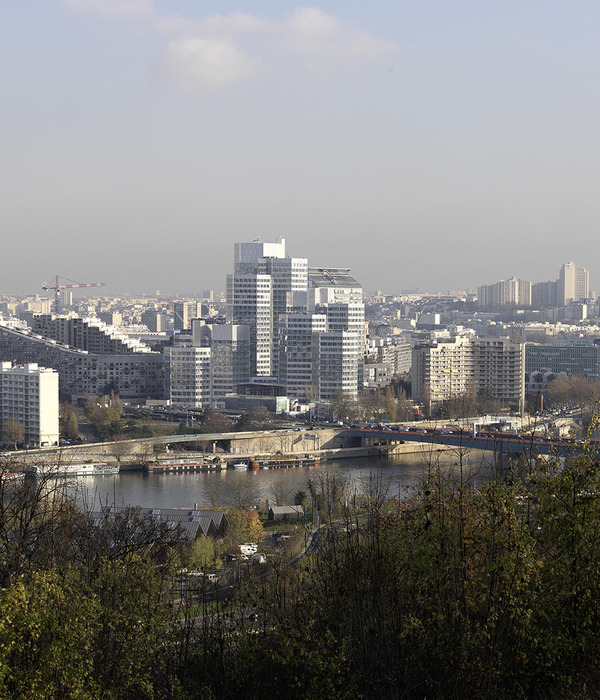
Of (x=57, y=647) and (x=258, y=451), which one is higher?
(x=57, y=647)

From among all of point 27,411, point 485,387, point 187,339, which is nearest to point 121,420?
point 27,411

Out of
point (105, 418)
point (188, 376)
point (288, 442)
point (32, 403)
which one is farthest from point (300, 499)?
point (188, 376)

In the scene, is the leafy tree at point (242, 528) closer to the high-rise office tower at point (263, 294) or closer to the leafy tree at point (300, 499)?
the leafy tree at point (300, 499)

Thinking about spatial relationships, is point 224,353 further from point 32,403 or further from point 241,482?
point 241,482

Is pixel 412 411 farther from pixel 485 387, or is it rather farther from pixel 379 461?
pixel 379 461

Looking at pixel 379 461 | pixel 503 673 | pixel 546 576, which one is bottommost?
pixel 379 461

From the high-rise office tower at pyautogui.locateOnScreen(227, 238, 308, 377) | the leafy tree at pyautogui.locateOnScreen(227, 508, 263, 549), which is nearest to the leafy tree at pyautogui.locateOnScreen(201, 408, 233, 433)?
the high-rise office tower at pyautogui.locateOnScreen(227, 238, 308, 377)
